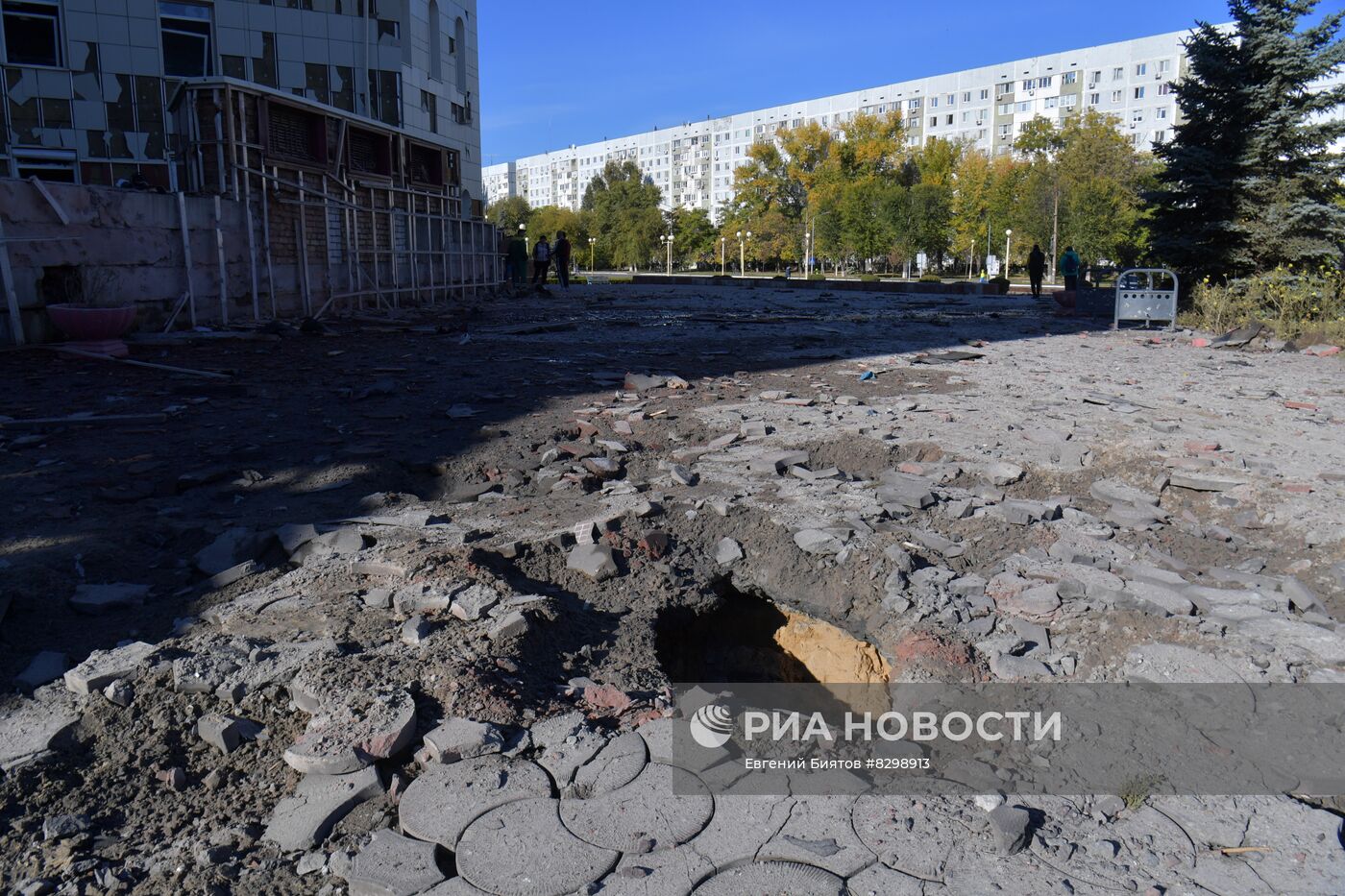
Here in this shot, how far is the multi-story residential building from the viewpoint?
78312 mm

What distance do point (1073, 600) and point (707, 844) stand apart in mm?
2268

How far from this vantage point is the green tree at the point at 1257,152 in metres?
16.0

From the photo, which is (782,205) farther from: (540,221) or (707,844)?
(707,844)

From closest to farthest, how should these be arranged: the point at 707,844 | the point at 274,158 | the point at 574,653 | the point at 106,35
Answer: the point at 707,844 → the point at 574,653 → the point at 274,158 → the point at 106,35

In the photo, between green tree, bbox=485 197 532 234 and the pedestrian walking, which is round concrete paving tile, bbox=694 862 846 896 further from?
green tree, bbox=485 197 532 234

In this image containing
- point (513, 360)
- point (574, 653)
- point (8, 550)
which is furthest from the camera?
point (513, 360)

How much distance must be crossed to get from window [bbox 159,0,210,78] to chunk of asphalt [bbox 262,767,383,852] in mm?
29680

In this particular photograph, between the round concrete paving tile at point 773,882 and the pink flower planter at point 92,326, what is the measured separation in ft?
35.4

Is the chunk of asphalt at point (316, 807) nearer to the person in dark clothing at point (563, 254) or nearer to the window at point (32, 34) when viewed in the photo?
the person in dark clothing at point (563, 254)

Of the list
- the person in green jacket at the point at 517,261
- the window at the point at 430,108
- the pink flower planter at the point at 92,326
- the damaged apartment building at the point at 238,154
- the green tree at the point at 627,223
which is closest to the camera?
the pink flower planter at the point at 92,326

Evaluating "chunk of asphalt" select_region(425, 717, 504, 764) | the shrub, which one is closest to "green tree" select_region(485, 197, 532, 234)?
the shrub

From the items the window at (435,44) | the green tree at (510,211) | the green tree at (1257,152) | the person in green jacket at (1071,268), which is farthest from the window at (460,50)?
the green tree at (510,211)

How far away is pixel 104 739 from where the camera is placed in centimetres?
278

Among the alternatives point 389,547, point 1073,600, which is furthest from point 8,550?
point 1073,600
